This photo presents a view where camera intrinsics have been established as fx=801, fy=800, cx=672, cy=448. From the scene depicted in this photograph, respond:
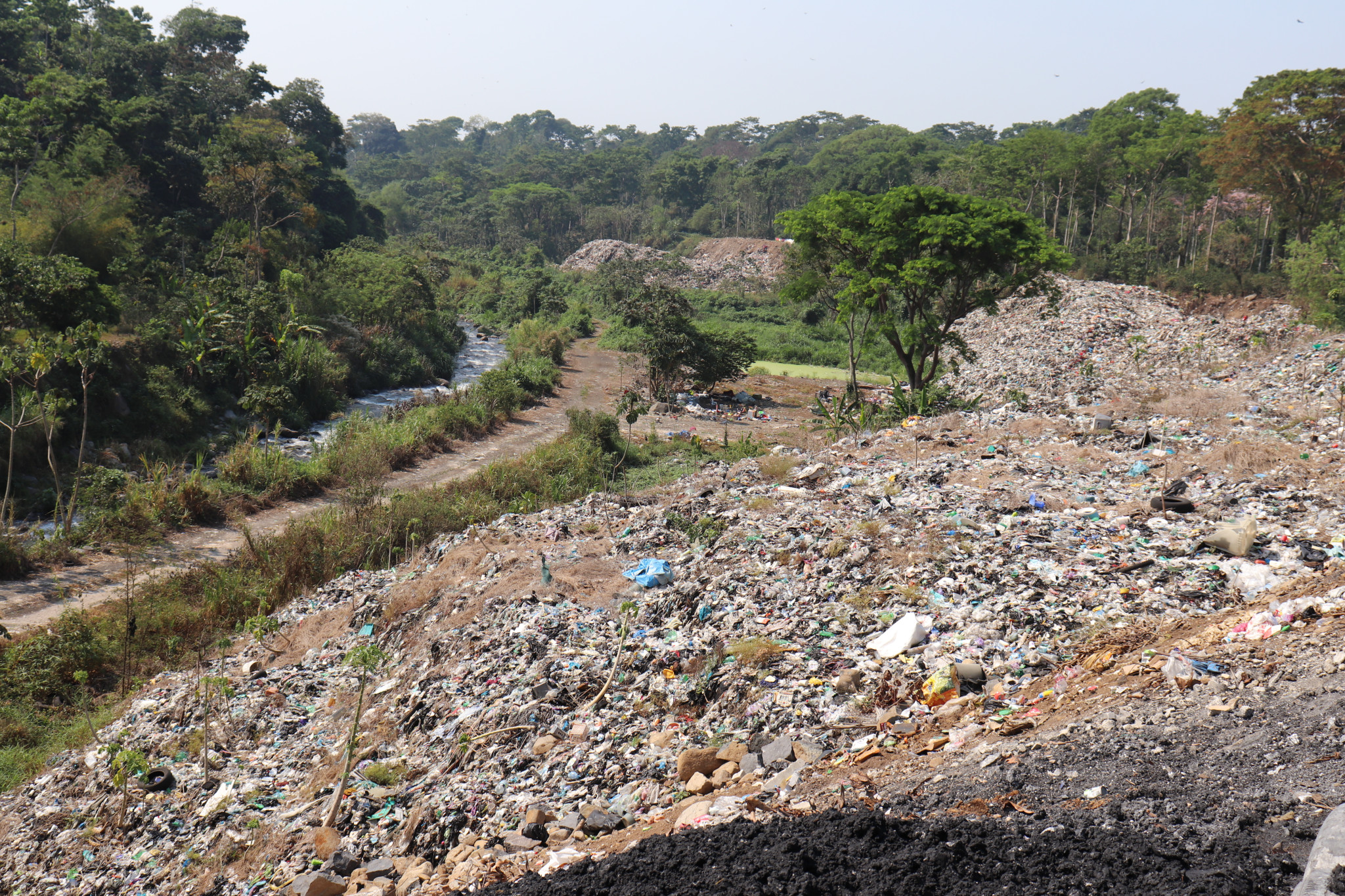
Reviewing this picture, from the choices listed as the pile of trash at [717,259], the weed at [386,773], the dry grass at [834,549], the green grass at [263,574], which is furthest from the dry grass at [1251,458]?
the pile of trash at [717,259]

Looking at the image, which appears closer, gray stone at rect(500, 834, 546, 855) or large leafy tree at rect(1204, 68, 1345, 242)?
gray stone at rect(500, 834, 546, 855)

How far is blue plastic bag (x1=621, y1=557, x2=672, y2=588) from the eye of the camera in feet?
24.1

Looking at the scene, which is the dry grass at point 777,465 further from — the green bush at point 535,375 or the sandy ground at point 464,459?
the green bush at point 535,375

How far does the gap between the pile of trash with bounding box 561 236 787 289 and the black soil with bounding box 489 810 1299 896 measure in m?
38.9

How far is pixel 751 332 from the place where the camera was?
104ft

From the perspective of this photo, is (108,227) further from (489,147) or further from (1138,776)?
(489,147)

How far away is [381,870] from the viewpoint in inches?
169

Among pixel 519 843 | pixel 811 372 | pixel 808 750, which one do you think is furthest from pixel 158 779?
pixel 811 372

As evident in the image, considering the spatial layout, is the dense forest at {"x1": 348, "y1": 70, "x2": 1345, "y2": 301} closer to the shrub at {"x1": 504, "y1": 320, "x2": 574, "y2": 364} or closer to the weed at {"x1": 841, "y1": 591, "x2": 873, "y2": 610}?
the shrub at {"x1": 504, "y1": 320, "x2": 574, "y2": 364}

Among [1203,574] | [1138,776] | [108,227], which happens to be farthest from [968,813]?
[108,227]

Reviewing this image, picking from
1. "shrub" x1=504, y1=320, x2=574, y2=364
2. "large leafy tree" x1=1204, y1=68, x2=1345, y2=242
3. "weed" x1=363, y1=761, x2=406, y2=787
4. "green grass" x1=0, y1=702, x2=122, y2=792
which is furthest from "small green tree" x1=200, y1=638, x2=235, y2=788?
"large leafy tree" x1=1204, y1=68, x2=1345, y2=242

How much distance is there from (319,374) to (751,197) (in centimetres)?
4676

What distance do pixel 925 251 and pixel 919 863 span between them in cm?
1435

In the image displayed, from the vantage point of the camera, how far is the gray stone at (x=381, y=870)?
4297mm
